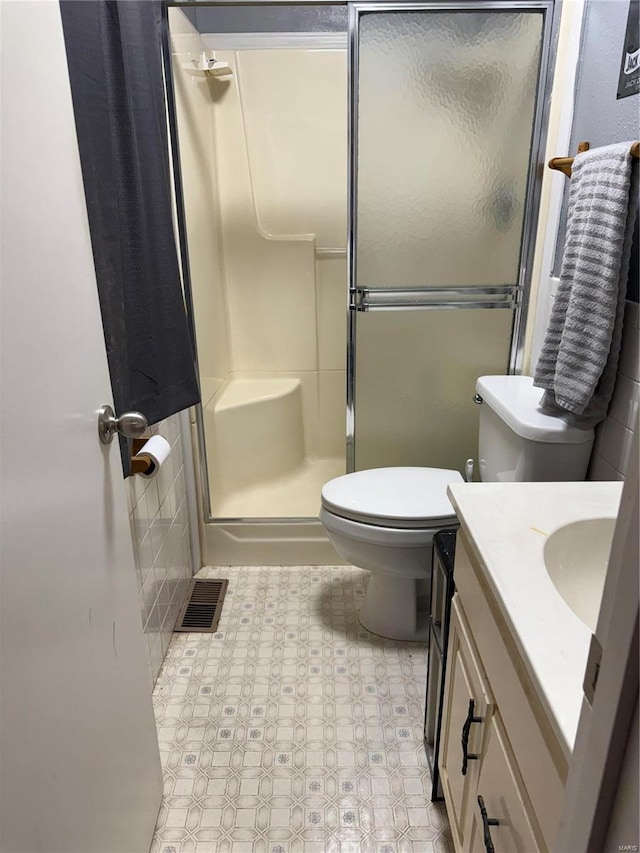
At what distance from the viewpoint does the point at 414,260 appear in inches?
73.3

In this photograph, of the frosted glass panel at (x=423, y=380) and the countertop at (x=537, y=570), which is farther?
the frosted glass panel at (x=423, y=380)

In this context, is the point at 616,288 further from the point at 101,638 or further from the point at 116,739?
the point at 116,739

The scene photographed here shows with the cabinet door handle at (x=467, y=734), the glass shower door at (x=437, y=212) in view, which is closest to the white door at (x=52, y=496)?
the cabinet door handle at (x=467, y=734)

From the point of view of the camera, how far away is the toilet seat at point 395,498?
1658 millimetres

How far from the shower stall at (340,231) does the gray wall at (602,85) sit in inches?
6.8

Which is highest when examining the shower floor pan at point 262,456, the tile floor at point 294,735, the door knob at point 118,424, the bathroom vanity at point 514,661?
the door knob at point 118,424

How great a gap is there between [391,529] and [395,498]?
12cm

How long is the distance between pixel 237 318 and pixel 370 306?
1.04 meters

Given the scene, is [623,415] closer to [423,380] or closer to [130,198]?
[423,380]

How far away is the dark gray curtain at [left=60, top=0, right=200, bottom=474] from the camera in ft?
3.31

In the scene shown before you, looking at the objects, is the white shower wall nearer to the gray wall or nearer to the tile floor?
the tile floor

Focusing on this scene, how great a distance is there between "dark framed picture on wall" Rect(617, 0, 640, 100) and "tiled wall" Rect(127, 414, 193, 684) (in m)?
1.44

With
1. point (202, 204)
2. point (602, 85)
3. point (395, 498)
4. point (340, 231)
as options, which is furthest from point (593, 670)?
point (340, 231)

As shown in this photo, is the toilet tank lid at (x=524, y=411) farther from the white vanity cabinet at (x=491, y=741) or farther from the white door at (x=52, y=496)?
the white door at (x=52, y=496)
